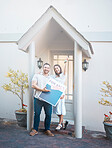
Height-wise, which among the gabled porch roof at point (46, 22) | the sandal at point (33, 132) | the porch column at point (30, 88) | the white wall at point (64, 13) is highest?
the white wall at point (64, 13)

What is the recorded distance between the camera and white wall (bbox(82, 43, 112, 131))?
5.61 meters

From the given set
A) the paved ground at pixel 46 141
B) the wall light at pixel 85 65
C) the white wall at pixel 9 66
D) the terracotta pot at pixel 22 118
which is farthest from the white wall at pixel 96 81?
Answer: the white wall at pixel 9 66

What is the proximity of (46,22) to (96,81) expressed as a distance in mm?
2724

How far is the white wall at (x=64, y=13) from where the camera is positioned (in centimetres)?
586

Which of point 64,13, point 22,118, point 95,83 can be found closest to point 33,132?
point 22,118

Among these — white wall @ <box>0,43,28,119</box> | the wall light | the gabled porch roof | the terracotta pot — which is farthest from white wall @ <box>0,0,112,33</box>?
the terracotta pot

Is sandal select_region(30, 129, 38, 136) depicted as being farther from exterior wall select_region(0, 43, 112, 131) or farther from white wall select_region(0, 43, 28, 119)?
white wall select_region(0, 43, 28, 119)

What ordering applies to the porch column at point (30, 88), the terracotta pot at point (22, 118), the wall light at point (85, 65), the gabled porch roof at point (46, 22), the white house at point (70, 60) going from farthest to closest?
1. the wall light at point (85, 65)
2. the terracotta pot at point (22, 118)
3. the white house at point (70, 60)
4. the porch column at point (30, 88)
5. the gabled porch roof at point (46, 22)

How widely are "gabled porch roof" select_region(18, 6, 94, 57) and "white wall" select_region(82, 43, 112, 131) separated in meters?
1.63

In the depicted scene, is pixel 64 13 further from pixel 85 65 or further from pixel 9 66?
pixel 9 66

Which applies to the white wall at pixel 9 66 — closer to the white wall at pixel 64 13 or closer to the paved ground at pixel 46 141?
the white wall at pixel 64 13

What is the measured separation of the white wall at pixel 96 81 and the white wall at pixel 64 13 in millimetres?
859

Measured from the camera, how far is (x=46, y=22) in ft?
13.7

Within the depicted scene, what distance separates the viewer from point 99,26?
586cm
